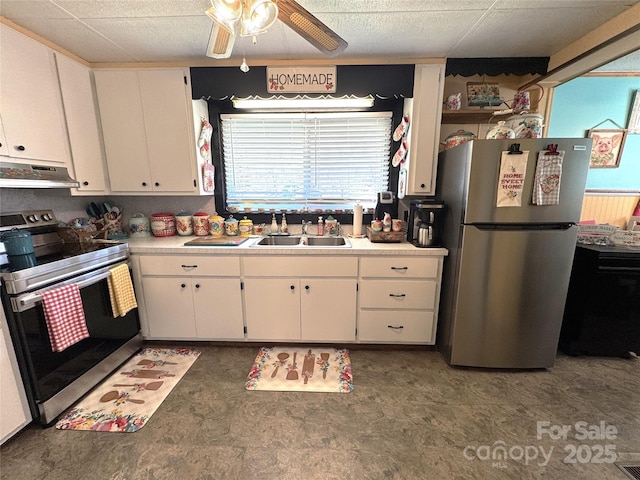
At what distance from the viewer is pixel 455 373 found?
1959mm

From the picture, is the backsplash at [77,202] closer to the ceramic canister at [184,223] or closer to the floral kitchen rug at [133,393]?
the ceramic canister at [184,223]

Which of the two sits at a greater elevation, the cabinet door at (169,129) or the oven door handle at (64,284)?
the cabinet door at (169,129)

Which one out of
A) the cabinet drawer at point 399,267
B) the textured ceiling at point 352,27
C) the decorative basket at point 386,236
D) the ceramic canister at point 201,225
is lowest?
the cabinet drawer at point 399,267

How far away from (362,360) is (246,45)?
254cm

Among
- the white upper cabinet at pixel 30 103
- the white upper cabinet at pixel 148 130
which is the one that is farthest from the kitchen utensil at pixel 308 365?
the white upper cabinet at pixel 30 103

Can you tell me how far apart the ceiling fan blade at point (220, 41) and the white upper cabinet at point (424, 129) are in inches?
56.7

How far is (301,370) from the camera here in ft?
6.48

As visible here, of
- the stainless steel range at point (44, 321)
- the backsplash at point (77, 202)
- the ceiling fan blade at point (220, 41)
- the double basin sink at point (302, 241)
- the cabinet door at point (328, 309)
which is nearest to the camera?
the ceiling fan blade at point (220, 41)

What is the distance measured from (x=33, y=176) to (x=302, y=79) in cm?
195

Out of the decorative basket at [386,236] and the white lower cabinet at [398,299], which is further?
the decorative basket at [386,236]

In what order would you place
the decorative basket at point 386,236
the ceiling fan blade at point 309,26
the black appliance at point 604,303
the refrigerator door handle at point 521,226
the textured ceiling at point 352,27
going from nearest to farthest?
1. the ceiling fan blade at point 309,26
2. the textured ceiling at point 352,27
3. the refrigerator door handle at point 521,226
4. the black appliance at point 604,303
5. the decorative basket at point 386,236

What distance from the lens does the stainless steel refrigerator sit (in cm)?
166

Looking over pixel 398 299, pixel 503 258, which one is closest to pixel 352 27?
pixel 503 258

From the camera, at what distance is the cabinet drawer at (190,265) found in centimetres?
205
